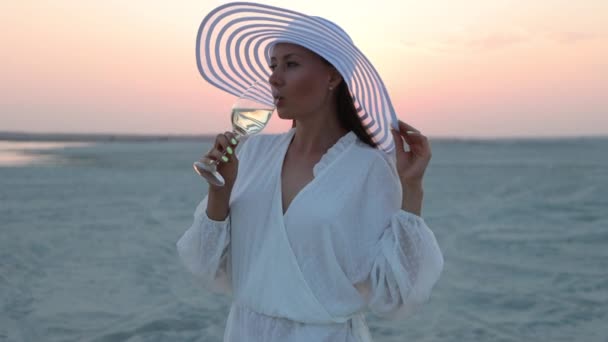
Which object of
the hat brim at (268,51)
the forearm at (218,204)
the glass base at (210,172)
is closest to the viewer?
the glass base at (210,172)

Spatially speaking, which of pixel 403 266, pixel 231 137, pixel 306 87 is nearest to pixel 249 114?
pixel 231 137

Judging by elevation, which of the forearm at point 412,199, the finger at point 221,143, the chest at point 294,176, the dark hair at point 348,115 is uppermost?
the finger at point 221,143

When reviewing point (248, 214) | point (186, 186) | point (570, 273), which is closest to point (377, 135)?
point (248, 214)

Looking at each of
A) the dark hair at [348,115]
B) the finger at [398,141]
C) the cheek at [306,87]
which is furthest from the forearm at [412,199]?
the cheek at [306,87]

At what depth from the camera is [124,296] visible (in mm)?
5914

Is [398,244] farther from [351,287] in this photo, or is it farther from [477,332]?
[477,332]

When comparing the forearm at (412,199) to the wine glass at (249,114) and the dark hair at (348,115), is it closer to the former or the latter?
the dark hair at (348,115)

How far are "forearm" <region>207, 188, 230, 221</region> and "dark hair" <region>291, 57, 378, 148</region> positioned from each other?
45 cm

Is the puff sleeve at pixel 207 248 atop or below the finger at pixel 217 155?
below

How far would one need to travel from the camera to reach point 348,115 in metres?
2.52

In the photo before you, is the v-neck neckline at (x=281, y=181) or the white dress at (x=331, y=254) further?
the v-neck neckline at (x=281, y=181)

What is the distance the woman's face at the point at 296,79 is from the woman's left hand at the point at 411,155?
0.93 feet

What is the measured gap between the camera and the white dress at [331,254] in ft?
7.41

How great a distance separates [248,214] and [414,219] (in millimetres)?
535
